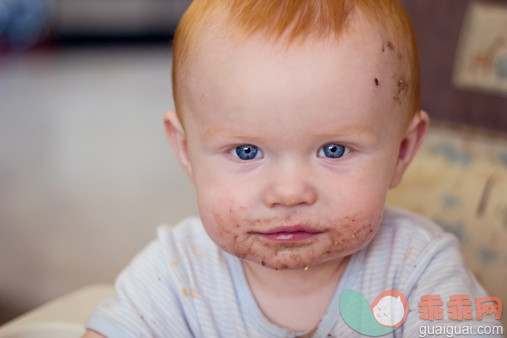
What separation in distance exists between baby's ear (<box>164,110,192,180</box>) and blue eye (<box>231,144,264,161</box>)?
0.34 ft

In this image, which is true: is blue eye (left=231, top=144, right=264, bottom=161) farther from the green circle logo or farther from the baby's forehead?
the green circle logo

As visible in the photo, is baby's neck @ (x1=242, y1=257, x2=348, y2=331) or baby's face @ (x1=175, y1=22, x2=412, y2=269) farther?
baby's neck @ (x1=242, y1=257, x2=348, y2=331)

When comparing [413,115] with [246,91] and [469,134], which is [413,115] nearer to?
[246,91]

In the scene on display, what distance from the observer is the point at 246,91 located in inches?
23.1

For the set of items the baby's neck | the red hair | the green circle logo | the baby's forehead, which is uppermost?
the red hair

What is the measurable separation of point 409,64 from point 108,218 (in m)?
1.65

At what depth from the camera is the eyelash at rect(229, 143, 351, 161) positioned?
607mm

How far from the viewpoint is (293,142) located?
23.2 inches

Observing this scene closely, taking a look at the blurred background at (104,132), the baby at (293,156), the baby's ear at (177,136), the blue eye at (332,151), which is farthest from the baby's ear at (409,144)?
the blurred background at (104,132)

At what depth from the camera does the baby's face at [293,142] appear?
58cm

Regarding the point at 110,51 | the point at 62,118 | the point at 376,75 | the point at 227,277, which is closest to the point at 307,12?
the point at 376,75

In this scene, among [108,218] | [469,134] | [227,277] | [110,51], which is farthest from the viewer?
[110,51]

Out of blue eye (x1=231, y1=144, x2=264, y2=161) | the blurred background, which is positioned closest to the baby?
blue eye (x1=231, y1=144, x2=264, y2=161)

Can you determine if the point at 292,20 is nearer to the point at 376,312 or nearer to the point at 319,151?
the point at 319,151
